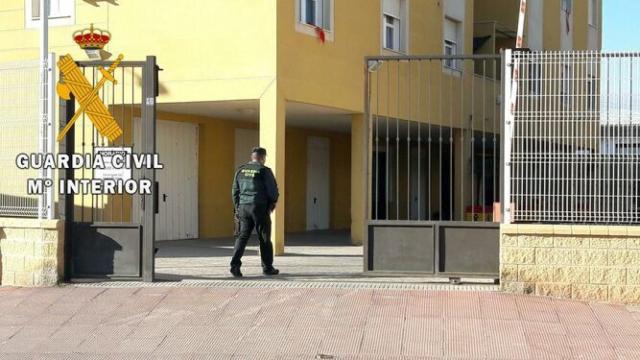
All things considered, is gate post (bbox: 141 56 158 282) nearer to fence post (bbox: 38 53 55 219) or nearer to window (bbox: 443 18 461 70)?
fence post (bbox: 38 53 55 219)

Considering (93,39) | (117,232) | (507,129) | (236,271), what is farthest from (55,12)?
(507,129)

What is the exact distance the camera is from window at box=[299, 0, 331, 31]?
16.0m

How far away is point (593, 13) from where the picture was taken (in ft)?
108

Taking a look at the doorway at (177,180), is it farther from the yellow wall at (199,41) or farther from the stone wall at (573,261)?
the stone wall at (573,261)

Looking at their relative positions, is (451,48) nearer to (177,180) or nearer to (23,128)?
(177,180)

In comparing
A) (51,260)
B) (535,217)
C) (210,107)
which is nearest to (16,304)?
(51,260)

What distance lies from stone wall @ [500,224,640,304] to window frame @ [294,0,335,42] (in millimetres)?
7214

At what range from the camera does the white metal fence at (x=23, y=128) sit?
423 inches

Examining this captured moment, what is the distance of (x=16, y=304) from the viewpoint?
9.89m

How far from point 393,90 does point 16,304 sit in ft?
36.0

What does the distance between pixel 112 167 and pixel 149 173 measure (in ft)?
1.95

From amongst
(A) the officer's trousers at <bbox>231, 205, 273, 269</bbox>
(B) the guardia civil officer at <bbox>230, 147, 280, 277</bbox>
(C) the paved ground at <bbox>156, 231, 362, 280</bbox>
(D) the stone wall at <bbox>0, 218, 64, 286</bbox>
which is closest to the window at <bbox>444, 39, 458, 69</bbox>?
(C) the paved ground at <bbox>156, 231, 362, 280</bbox>

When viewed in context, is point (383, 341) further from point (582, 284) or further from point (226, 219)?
point (226, 219)

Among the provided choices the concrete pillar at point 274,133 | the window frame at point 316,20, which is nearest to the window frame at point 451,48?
the window frame at point 316,20
